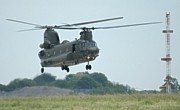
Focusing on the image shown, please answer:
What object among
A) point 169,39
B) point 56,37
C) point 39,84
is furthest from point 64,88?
point 56,37

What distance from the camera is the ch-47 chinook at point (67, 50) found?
67.1m

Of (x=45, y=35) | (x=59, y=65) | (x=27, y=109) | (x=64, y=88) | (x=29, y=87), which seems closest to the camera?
(x=27, y=109)

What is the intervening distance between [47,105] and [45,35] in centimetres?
2865

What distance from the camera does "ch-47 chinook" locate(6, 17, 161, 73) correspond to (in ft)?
220

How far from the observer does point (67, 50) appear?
70.8 metres

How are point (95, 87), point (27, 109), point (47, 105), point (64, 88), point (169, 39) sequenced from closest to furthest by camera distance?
point (27, 109)
point (47, 105)
point (169, 39)
point (64, 88)
point (95, 87)

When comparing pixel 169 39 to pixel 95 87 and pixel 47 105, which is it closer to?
pixel 95 87

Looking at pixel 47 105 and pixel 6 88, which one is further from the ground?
pixel 6 88

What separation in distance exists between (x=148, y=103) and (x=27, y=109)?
10944mm

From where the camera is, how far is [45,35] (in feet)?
258

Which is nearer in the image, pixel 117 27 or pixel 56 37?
pixel 117 27

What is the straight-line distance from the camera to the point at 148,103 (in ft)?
171

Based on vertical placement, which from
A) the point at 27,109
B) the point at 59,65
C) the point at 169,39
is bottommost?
the point at 27,109

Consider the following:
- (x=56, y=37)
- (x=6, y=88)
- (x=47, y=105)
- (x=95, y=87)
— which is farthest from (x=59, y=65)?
(x=95, y=87)
